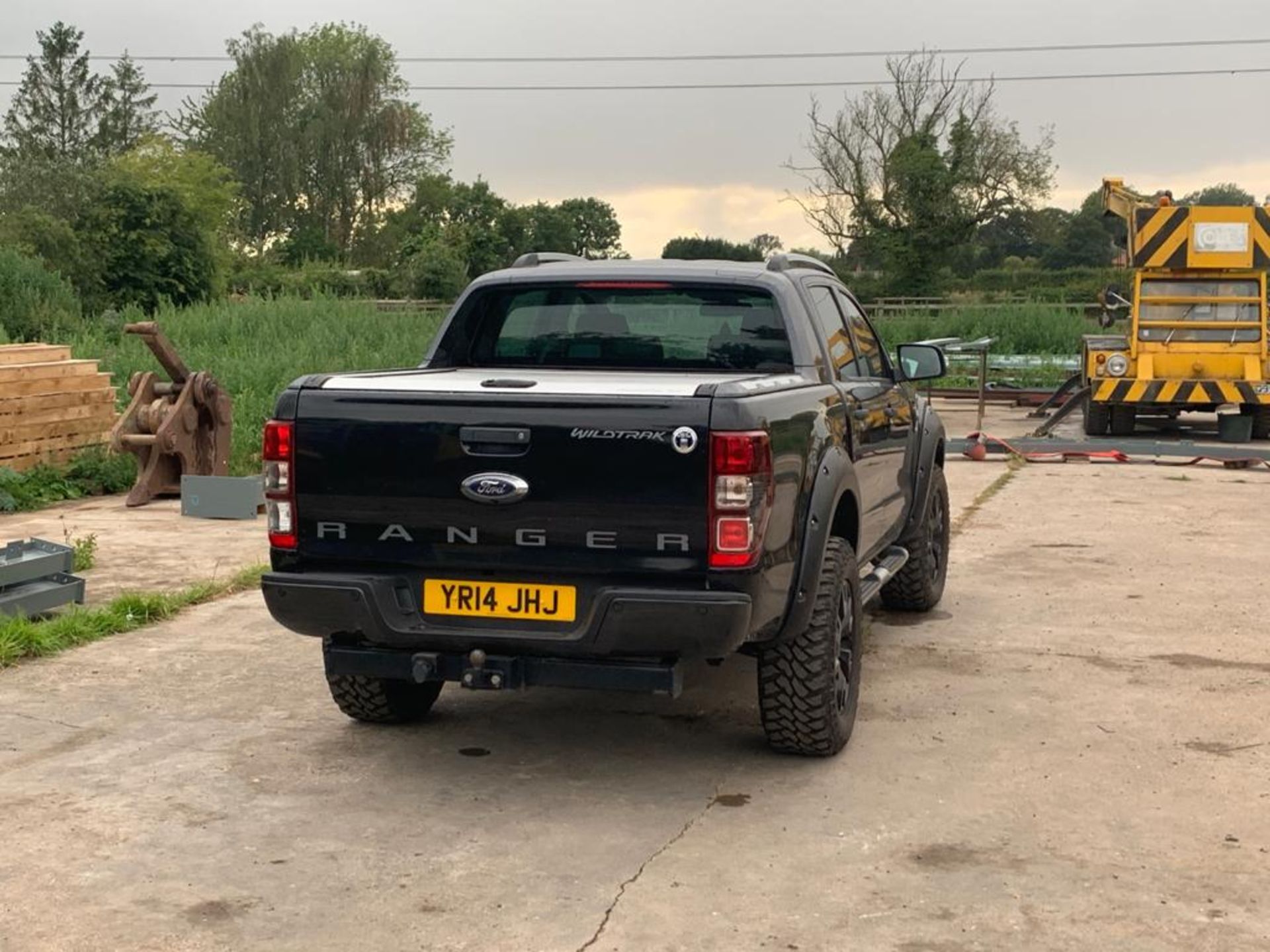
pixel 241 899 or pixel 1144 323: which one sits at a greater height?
pixel 1144 323

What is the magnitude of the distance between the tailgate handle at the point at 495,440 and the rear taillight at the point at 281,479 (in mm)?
632

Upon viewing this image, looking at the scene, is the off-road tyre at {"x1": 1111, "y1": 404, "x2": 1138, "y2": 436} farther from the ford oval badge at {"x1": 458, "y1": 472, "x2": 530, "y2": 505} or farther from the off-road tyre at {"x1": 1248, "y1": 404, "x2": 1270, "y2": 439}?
the ford oval badge at {"x1": 458, "y1": 472, "x2": 530, "y2": 505}

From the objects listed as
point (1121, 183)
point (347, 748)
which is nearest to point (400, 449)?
point (347, 748)

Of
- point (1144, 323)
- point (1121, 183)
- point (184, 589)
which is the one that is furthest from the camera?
point (1121, 183)

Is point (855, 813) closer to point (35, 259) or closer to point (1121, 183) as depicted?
point (1121, 183)

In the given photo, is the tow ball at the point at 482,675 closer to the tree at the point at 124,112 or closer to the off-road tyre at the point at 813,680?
the off-road tyre at the point at 813,680

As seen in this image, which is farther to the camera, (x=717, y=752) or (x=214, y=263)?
(x=214, y=263)

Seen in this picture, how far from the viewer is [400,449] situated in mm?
5023

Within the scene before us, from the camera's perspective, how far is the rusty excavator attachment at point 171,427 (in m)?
11.9

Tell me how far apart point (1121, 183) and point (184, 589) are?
52.4 ft

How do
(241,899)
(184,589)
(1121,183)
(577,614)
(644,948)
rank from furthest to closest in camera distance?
(1121,183) < (184,589) < (577,614) < (241,899) < (644,948)

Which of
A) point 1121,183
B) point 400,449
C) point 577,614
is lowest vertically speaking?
point 577,614

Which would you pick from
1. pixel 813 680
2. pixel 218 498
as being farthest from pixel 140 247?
pixel 813 680

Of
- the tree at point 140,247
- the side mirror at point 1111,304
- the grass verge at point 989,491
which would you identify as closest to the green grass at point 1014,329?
the side mirror at point 1111,304
